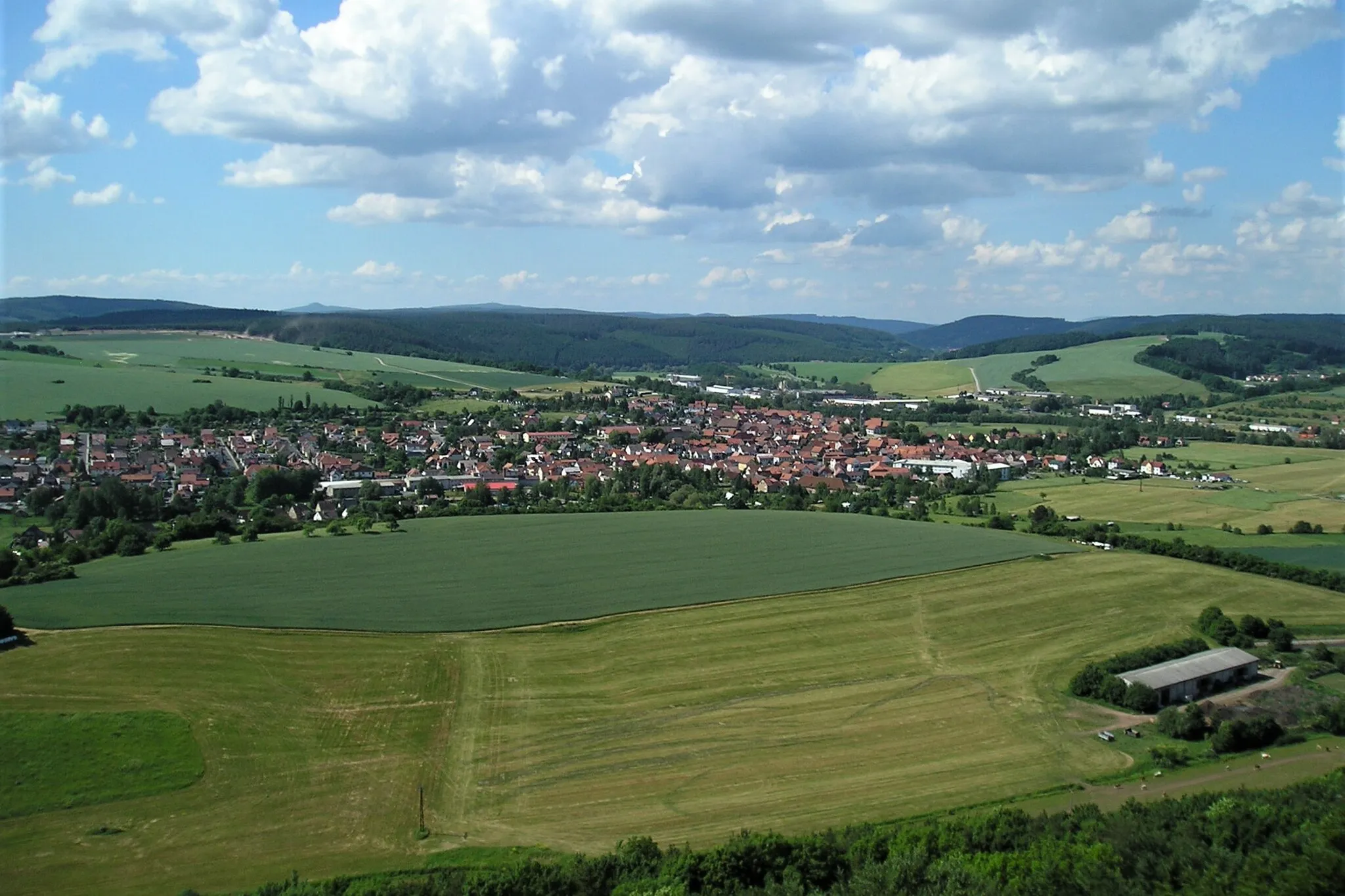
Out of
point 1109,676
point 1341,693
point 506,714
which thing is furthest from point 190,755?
point 1341,693

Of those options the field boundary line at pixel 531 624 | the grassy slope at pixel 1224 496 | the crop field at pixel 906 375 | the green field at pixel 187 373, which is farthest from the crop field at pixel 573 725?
the crop field at pixel 906 375

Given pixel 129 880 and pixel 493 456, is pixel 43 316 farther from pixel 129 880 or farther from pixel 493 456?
pixel 129 880

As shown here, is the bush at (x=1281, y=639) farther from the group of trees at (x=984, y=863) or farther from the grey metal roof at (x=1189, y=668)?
the group of trees at (x=984, y=863)

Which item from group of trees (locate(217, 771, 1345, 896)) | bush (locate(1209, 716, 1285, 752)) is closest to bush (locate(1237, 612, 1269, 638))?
bush (locate(1209, 716, 1285, 752))

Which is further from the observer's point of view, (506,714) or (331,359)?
(331,359)

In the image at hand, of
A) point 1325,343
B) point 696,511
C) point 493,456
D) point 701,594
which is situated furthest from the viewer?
point 1325,343
